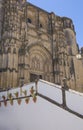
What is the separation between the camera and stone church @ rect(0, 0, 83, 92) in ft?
54.1

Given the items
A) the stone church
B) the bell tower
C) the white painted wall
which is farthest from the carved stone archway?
the white painted wall

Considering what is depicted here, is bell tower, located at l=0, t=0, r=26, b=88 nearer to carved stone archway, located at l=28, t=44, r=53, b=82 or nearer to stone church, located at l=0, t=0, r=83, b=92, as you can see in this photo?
stone church, located at l=0, t=0, r=83, b=92

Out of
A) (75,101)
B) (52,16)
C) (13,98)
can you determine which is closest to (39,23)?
(52,16)

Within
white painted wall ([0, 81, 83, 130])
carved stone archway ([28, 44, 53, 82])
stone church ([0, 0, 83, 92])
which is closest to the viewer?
white painted wall ([0, 81, 83, 130])

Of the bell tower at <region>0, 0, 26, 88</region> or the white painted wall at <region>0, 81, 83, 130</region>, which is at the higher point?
the bell tower at <region>0, 0, 26, 88</region>

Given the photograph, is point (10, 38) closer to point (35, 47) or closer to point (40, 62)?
point (35, 47)

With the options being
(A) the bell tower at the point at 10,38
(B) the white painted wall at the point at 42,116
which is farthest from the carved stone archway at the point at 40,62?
(B) the white painted wall at the point at 42,116

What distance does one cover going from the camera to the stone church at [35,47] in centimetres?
1650

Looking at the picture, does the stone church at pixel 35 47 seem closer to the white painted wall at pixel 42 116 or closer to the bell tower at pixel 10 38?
the bell tower at pixel 10 38

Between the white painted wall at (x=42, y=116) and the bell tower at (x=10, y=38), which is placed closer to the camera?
the white painted wall at (x=42, y=116)

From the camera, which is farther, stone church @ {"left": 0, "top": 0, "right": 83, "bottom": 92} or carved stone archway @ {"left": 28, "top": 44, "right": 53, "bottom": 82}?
carved stone archway @ {"left": 28, "top": 44, "right": 53, "bottom": 82}

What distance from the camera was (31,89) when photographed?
32.3 feet

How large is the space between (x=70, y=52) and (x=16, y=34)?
295 inches

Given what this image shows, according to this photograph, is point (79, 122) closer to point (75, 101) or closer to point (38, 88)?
point (75, 101)
